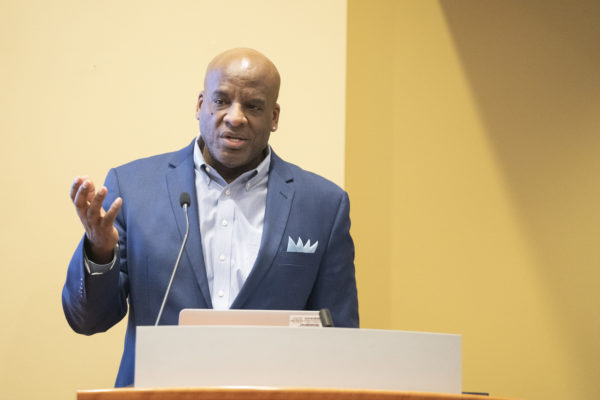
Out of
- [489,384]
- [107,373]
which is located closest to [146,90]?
[107,373]

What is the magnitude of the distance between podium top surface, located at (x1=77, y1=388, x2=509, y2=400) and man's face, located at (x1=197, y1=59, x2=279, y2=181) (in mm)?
1161

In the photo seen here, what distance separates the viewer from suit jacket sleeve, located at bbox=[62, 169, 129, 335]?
6.32ft

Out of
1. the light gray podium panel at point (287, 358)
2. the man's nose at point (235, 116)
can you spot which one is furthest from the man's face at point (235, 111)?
the light gray podium panel at point (287, 358)

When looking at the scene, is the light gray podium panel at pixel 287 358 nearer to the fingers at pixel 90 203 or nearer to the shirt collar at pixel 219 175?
the fingers at pixel 90 203

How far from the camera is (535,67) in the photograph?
11.9 feet

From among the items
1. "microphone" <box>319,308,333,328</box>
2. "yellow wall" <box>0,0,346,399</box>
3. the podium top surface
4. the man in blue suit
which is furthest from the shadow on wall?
the podium top surface

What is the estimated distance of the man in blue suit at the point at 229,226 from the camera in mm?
2141

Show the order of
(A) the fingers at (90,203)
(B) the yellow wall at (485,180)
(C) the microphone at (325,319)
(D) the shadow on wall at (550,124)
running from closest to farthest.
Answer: (C) the microphone at (325,319)
(A) the fingers at (90,203)
(B) the yellow wall at (485,180)
(D) the shadow on wall at (550,124)

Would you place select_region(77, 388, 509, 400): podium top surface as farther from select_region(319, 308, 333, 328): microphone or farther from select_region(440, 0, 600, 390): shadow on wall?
select_region(440, 0, 600, 390): shadow on wall

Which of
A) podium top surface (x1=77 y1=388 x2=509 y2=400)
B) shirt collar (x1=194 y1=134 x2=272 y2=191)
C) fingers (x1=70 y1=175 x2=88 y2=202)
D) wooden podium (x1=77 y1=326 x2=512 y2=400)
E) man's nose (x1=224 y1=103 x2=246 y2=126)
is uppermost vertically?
man's nose (x1=224 y1=103 x2=246 y2=126)

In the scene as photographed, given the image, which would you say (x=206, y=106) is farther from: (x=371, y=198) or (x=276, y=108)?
(x=371, y=198)

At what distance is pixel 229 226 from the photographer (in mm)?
2266

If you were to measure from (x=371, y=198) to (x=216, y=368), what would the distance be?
218cm

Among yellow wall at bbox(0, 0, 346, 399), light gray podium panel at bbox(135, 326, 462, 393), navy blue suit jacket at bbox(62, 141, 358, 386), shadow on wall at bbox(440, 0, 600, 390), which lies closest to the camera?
light gray podium panel at bbox(135, 326, 462, 393)
